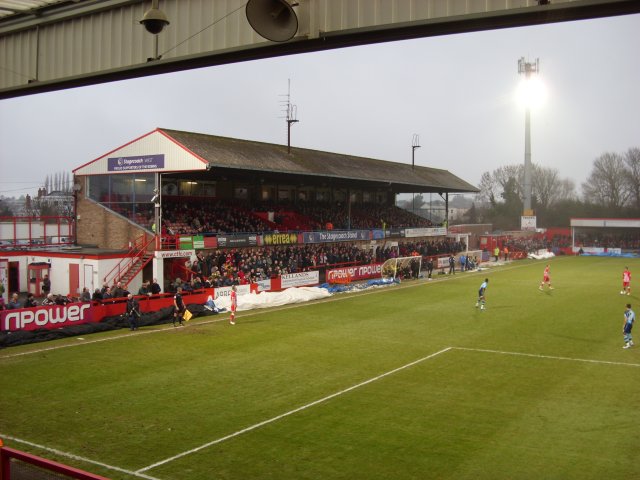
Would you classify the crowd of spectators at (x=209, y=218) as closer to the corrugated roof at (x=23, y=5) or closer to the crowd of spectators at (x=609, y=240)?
the corrugated roof at (x=23, y=5)

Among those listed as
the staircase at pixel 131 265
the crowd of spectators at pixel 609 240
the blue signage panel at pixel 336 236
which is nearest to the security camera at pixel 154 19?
the staircase at pixel 131 265

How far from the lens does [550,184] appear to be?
4478 inches

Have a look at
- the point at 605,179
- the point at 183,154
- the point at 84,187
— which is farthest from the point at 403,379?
the point at 605,179

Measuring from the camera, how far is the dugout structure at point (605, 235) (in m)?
76.9

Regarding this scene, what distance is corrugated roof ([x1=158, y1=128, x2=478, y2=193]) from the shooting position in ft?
122

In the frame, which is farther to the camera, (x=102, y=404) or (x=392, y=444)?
(x=102, y=404)

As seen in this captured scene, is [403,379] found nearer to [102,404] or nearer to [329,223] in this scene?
[102,404]

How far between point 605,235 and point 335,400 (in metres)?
76.8

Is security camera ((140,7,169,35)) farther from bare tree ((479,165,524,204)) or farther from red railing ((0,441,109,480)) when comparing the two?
bare tree ((479,165,524,204))

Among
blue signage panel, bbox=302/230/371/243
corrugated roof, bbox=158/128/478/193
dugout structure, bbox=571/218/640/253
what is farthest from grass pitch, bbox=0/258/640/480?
dugout structure, bbox=571/218/640/253

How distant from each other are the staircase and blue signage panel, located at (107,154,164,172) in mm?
4654

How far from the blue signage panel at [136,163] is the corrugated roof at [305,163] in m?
1.72

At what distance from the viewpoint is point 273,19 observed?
6.30 m

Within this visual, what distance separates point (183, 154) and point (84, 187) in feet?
28.9
